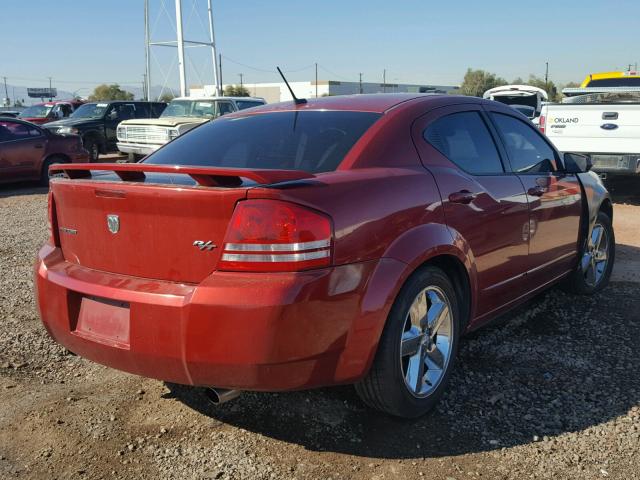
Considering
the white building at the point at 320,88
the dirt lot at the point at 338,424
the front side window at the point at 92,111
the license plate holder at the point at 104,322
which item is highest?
the white building at the point at 320,88

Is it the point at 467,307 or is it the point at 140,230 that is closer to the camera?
the point at 140,230

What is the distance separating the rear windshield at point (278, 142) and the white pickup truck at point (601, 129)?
23.5ft

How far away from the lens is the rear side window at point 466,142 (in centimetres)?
353

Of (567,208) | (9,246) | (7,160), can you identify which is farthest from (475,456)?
(7,160)

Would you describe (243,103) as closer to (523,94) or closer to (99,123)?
(99,123)

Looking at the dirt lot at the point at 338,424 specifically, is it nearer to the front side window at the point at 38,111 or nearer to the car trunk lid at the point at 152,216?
the car trunk lid at the point at 152,216

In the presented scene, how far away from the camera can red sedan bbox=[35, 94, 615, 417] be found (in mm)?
2508

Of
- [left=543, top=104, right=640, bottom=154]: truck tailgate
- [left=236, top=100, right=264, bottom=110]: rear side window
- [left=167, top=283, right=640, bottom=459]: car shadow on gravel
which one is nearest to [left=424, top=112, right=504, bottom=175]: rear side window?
[left=167, top=283, right=640, bottom=459]: car shadow on gravel

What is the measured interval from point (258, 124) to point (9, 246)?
485 centimetres

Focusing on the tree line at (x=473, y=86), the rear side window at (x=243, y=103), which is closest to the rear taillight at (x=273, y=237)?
the rear side window at (x=243, y=103)

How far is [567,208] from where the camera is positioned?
4543 mm

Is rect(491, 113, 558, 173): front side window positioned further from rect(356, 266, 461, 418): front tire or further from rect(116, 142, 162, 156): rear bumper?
rect(116, 142, 162, 156): rear bumper

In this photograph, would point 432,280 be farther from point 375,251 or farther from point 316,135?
point 316,135

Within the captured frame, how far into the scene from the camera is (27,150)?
12.1m
